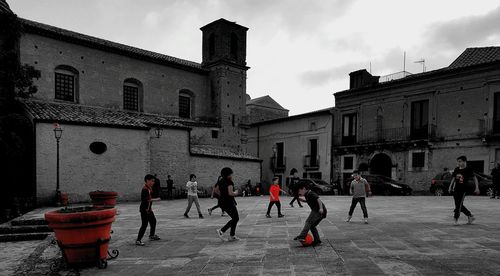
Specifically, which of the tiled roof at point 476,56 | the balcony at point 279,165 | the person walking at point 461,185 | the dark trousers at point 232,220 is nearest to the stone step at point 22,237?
the dark trousers at point 232,220

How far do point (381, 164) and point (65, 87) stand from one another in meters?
23.9

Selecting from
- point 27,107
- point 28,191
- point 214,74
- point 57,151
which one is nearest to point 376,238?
point 57,151

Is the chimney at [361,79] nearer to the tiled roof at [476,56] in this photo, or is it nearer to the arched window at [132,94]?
the tiled roof at [476,56]

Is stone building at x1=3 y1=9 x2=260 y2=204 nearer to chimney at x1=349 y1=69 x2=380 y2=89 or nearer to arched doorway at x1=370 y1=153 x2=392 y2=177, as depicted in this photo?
arched doorway at x1=370 y1=153 x2=392 y2=177

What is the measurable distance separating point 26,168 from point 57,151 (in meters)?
2.37

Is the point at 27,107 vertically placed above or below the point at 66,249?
above

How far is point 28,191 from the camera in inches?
690

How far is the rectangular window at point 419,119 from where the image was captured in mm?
25828

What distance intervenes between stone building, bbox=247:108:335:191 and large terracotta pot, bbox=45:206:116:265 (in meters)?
26.6

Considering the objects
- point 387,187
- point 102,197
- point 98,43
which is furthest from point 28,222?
point 387,187

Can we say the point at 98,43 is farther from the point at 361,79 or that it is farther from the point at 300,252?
the point at 300,252

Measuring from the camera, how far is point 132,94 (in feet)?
92.4

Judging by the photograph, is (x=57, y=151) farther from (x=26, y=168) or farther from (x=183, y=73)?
(x=183, y=73)

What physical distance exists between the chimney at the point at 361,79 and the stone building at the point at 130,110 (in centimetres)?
994
